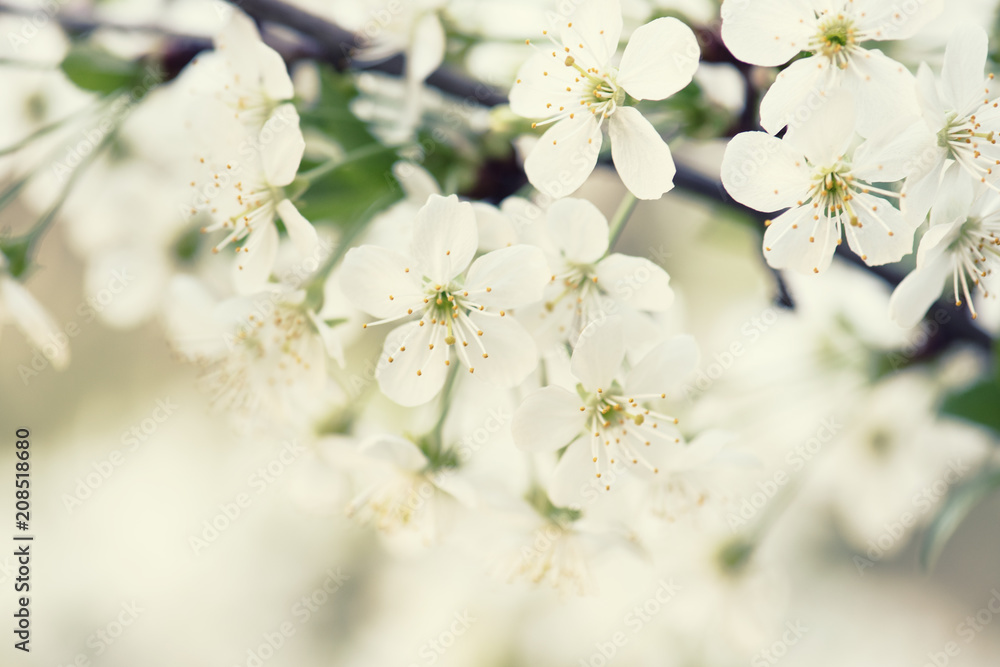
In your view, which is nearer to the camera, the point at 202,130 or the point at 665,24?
the point at 665,24

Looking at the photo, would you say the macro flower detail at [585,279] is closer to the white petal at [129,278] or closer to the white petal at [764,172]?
the white petal at [764,172]

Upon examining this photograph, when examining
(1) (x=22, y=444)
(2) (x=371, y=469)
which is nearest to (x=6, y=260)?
(1) (x=22, y=444)

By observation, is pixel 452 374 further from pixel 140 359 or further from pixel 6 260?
pixel 140 359

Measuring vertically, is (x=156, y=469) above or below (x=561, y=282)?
below
